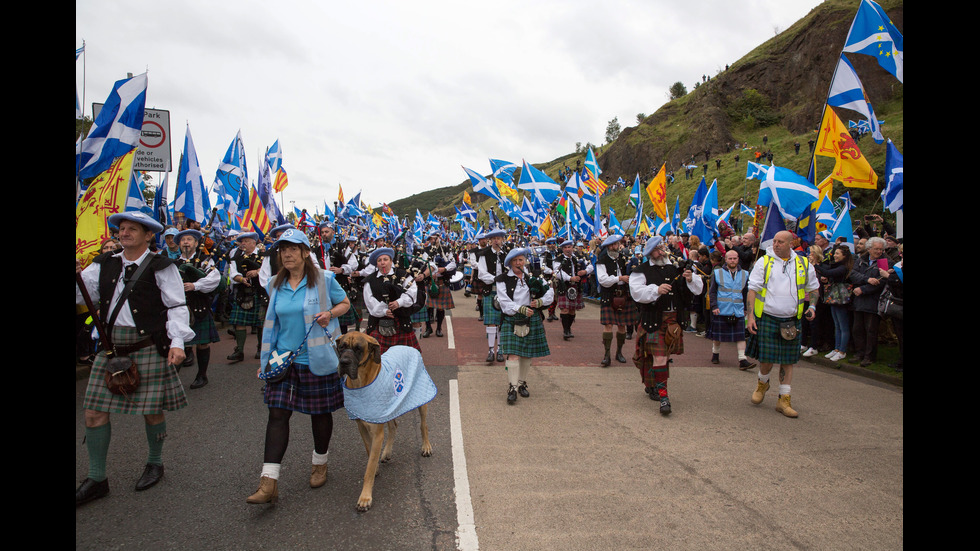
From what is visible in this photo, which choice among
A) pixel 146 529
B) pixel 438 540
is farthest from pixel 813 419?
pixel 146 529

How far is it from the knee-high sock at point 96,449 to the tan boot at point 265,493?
1.18 m

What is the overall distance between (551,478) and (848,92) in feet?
24.8

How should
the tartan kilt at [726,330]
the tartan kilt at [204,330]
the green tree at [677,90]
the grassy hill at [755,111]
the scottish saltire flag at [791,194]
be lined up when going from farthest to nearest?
the green tree at [677,90]
the grassy hill at [755,111]
the tartan kilt at [726,330]
the scottish saltire flag at [791,194]
the tartan kilt at [204,330]

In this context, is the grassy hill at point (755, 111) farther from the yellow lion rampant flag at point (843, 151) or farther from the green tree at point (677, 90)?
the yellow lion rampant flag at point (843, 151)

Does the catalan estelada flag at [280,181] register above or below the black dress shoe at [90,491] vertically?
above

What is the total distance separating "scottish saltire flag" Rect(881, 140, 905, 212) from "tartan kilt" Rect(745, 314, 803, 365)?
4487 millimetres

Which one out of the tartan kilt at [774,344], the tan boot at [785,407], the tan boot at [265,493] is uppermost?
the tartan kilt at [774,344]

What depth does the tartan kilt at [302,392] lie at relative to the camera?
3.76 meters

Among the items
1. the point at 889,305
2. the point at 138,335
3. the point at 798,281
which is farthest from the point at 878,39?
the point at 138,335

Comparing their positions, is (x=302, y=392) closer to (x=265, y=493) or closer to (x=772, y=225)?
(x=265, y=493)

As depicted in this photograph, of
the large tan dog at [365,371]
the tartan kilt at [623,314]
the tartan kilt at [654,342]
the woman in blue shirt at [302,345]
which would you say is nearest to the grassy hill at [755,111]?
the tartan kilt at [623,314]

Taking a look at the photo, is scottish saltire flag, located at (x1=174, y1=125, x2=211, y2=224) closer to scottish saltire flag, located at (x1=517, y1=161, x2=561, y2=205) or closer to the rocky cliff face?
scottish saltire flag, located at (x1=517, y1=161, x2=561, y2=205)

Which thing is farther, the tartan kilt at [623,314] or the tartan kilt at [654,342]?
the tartan kilt at [623,314]

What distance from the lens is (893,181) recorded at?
8.79m
